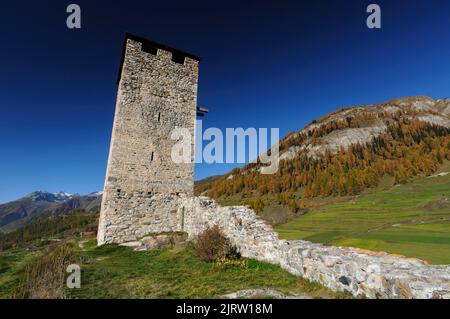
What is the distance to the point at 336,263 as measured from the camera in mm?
5742

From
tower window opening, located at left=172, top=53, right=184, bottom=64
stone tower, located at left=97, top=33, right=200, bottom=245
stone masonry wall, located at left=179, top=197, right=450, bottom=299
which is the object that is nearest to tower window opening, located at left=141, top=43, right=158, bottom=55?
stone tower, located at left=97, top=33, right=200, bottom=245

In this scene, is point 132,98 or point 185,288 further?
point 132,98

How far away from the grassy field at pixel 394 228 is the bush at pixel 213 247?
9211mm

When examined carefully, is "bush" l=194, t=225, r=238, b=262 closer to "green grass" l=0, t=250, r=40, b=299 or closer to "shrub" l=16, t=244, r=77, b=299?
"shrub" l=16, t=244, r=77, b=299

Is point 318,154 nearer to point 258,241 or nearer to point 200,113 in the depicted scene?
point 200,113

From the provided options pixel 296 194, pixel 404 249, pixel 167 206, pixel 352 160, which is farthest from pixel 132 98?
pixel 352 160

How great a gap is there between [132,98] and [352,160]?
303 ft

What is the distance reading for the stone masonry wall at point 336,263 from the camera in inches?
163

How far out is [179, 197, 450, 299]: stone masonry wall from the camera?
413 centimetres

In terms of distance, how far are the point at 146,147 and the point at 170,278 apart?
924 cm

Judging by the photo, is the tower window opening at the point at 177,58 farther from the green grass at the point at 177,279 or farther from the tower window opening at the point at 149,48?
the green grass at the point at 177,279

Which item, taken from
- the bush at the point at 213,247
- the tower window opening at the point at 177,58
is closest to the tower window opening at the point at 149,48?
the tower window opening at the point at 177,58

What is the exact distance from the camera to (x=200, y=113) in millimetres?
18203

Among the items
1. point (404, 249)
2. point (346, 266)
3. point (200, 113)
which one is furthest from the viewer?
point (200, 113)
